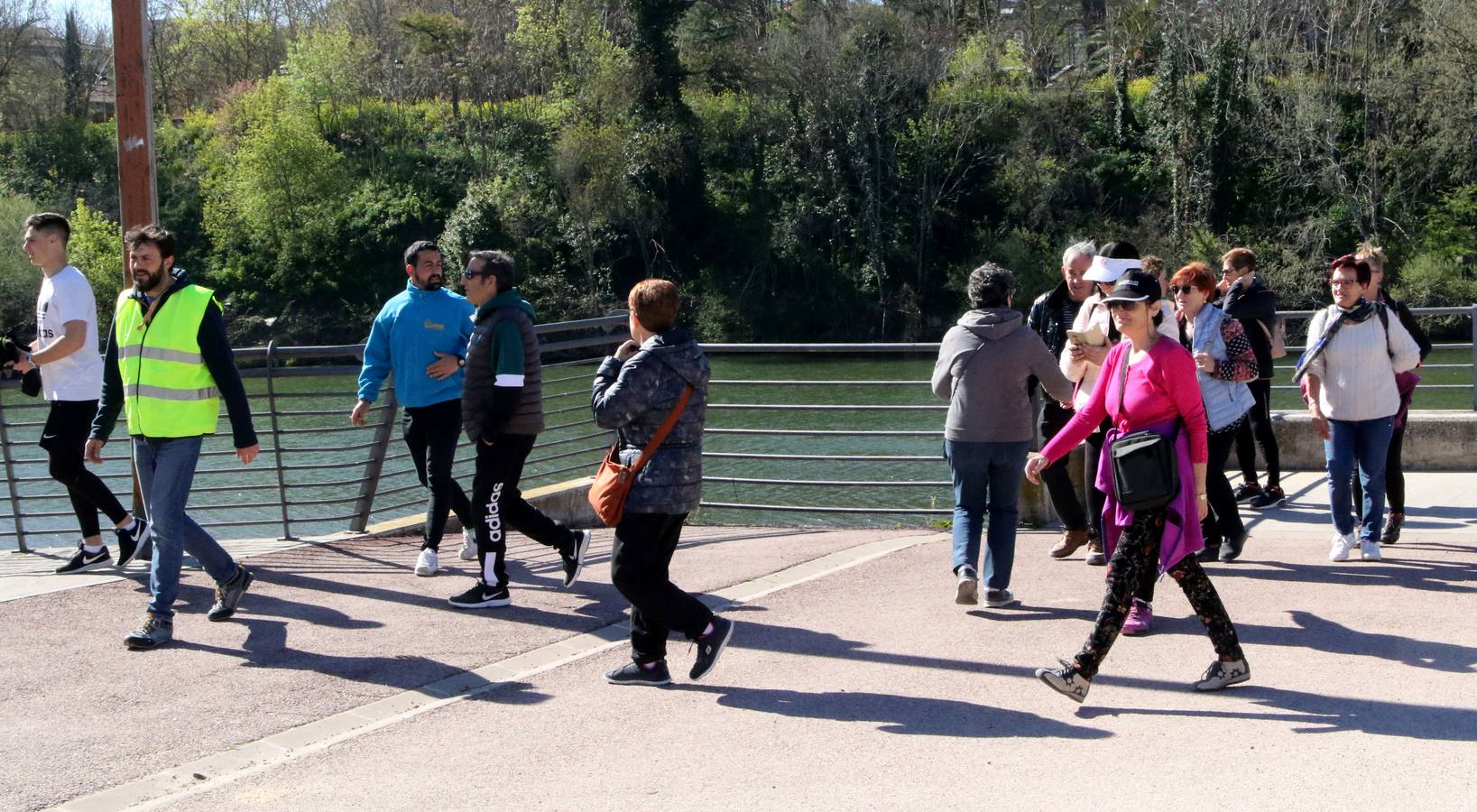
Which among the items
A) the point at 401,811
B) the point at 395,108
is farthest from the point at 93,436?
the point at 395,108

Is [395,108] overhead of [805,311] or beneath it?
overhead

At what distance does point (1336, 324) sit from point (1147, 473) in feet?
9.28

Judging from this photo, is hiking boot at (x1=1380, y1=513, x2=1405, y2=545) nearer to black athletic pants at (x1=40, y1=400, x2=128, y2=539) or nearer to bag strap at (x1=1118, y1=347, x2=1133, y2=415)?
bag strap at (x1=1118, y1=347, x2=1133, y2=415)

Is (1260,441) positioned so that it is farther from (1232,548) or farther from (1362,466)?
(1232,548)

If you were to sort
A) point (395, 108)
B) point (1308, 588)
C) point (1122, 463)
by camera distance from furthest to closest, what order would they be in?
1. point (395, 108)
2. point (1308, 588)
3. point (1122, 463)

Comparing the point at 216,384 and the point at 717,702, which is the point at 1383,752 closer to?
the point at 717,702

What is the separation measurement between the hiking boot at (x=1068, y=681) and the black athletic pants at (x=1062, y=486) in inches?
93.5

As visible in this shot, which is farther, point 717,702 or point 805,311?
point 805,311

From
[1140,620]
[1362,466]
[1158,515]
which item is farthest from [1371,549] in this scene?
[1158,515]

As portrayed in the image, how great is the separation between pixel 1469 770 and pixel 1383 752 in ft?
0.86

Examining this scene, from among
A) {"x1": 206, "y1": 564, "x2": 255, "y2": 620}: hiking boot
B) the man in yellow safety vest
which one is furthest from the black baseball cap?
{"x1": 206, "y1": 564, "x2": 255, "y2": 620}: hiking boot

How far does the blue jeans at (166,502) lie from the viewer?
235 inches

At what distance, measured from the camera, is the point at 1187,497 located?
16.4 ft

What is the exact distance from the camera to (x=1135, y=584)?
197 inches
